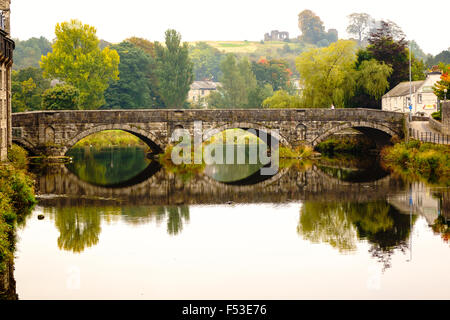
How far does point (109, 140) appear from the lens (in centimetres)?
8056

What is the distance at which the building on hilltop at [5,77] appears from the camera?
3651 cm

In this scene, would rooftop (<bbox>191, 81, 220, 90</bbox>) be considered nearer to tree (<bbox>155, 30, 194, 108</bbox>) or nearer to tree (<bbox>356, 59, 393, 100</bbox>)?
tree (<bbox>155, 30, 194, 108</bbox>)

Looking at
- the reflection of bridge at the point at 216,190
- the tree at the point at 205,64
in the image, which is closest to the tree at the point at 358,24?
the tree at the point at 205,64

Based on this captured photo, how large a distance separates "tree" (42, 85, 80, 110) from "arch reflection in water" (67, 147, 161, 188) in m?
4.55

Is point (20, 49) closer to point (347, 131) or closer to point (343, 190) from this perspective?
point (347, 131)

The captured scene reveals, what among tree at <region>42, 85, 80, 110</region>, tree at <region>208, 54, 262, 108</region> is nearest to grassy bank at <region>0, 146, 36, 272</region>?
tree at <region>42, 85, 80, 110</region>

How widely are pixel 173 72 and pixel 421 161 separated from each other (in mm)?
54056

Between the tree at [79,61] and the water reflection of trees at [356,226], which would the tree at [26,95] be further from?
the water reflection of trees at [356,226]

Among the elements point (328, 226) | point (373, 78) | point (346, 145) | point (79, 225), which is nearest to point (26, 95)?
point (346, 145)

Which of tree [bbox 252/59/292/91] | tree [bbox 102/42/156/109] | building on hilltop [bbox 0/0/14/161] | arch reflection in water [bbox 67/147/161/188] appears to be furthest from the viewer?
tree [bbox 252/59/292/91]

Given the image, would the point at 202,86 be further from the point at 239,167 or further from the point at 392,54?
the point at 239,167

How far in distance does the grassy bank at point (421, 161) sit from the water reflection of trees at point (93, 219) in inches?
664

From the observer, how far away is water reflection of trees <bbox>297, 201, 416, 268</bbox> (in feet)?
81.6
